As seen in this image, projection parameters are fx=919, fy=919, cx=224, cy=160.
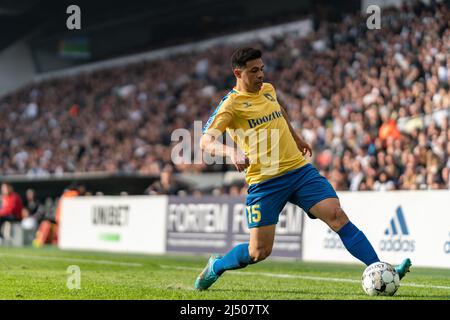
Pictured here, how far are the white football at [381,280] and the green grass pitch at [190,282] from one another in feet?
0.33

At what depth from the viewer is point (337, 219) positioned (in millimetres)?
8609

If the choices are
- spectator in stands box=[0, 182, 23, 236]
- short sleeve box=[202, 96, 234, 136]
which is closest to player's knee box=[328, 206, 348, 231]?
short sleeve box=[202, 96, 234, 136]

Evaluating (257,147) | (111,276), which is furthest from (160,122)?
(257,147)

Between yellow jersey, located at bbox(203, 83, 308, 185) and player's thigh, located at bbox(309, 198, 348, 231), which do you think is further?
yellow jersey, located at bbox(203, 83, 308, 185)

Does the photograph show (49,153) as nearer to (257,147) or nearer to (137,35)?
(137,35)

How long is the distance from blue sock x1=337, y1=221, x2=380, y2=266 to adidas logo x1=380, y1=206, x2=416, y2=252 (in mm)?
6003

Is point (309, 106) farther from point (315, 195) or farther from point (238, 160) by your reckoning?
point (238, 160)

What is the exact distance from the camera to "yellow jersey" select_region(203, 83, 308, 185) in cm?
876

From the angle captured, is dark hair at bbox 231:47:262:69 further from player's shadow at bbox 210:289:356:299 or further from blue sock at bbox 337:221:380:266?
player's shadow at bbox 210:289:356:299

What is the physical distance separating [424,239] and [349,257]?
5.90ft

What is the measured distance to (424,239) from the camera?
46.8 feet

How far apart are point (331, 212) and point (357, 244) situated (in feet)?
1.27

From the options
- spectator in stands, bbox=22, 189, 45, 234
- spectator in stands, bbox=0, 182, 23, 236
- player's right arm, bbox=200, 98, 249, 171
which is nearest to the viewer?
player's right arm, bbox=200, 98, 249, 171

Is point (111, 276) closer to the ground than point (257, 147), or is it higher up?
closer to the ground
